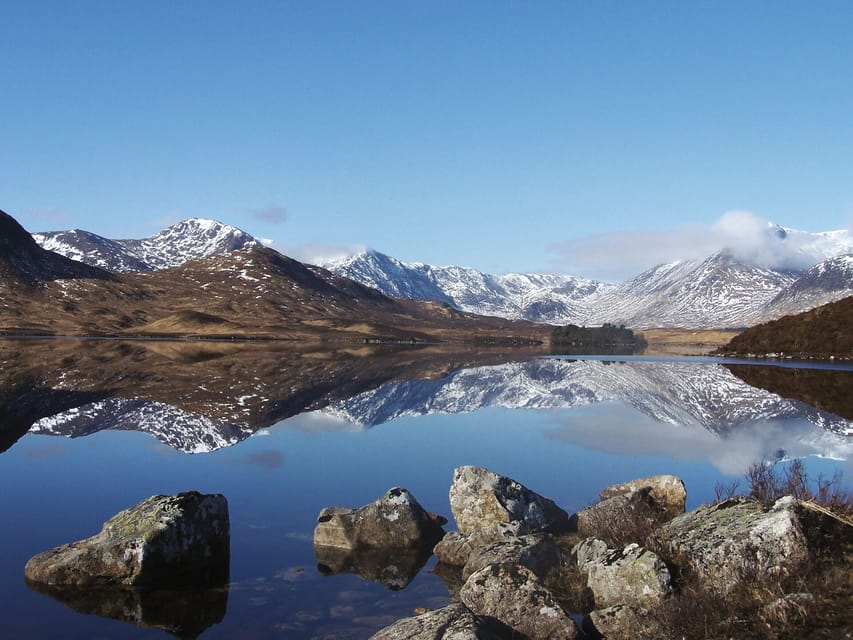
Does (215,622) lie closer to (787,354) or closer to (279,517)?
(279,517)

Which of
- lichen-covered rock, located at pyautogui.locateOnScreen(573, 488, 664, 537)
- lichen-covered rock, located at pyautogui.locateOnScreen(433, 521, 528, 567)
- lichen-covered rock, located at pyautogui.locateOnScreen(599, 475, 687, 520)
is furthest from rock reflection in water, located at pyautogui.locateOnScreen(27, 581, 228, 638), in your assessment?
lichen-covered rock, located at pyautogui.locateOnScreen(599, 475, 687, 520)

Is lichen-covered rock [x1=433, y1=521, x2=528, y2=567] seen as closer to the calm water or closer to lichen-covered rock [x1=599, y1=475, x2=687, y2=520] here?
the calm water

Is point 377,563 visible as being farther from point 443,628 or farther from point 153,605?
point 443,628

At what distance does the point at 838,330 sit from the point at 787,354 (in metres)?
8.77

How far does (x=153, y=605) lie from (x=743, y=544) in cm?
1191

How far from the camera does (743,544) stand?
13297 millimetres

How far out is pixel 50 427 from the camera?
3656 cm

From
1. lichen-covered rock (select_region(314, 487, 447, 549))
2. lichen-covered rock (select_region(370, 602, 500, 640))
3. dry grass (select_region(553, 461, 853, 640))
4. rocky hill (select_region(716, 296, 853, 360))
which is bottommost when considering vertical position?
lichen-covered rock (select_region(314, 487, 447, 549))

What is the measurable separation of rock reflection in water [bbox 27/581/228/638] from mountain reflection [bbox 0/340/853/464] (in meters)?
17.8

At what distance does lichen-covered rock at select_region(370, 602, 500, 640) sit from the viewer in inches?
438

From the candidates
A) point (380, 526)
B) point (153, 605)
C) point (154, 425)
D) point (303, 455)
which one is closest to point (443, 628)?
point (153, 605)

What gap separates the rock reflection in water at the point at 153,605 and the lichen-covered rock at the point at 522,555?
219 inches

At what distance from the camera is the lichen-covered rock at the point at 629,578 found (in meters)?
13.0

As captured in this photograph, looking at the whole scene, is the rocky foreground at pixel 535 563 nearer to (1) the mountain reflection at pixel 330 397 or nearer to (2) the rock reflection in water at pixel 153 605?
(2) the rock reflection in water at pixel 153 605
